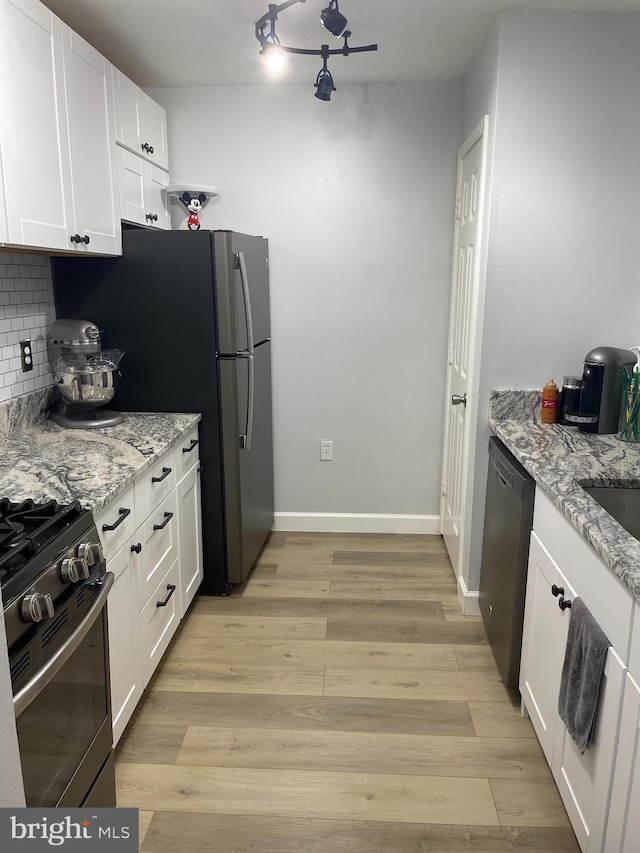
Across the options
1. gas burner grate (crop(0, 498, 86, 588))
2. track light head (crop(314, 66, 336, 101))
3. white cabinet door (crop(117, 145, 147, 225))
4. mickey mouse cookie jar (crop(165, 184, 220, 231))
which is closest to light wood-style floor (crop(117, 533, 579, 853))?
gas burner grate (crop(0, 498, 86, 588))

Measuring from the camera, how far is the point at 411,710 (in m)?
2.29

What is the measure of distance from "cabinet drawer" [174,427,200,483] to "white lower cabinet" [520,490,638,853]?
1397 mm

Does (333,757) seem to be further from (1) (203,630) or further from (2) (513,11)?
(2) (513,11)

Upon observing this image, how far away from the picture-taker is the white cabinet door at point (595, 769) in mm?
1421

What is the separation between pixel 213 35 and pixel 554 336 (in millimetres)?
1862

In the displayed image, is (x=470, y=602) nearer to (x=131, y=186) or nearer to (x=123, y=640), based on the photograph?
(x=123, y=640)

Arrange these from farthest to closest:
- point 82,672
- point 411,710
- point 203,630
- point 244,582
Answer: point 244,582
point 203,630
point 411,710
point 82,672

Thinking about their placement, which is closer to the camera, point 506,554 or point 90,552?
point 90,552

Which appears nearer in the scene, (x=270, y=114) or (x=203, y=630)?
(x=203, y=630)

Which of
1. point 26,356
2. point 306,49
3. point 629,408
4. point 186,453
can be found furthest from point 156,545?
point 306,49

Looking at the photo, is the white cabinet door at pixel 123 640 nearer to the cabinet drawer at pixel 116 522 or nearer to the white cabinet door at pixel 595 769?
the cabinet drawer at pixel 116 522

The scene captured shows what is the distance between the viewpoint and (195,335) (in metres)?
2.84

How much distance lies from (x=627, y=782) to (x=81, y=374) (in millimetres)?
2160

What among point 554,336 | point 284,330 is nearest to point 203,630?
point 284,330
